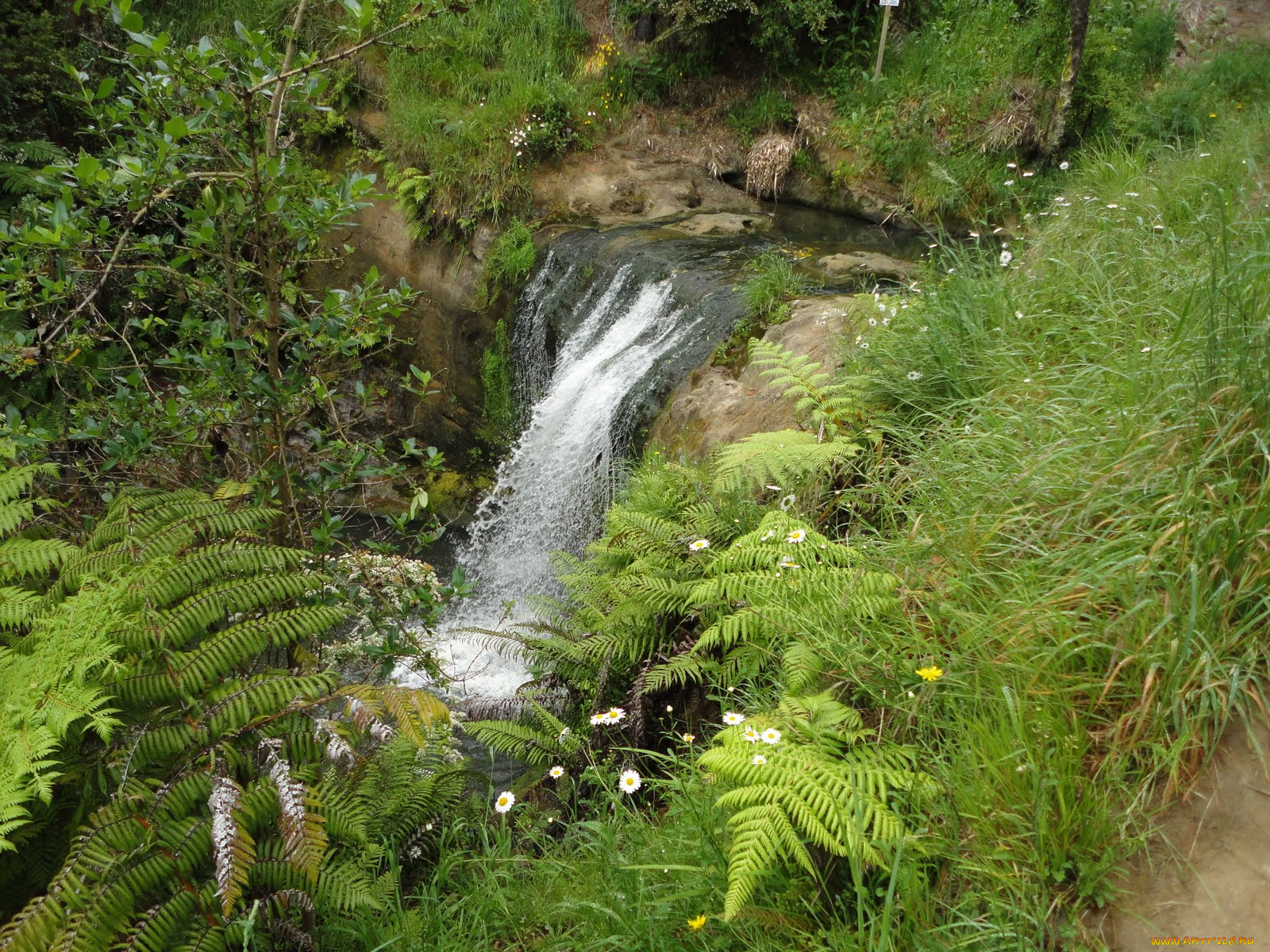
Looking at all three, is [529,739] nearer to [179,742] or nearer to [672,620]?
[672,620]

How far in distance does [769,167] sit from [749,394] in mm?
5648

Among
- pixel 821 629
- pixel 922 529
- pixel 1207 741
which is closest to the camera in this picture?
pixel 1207 741

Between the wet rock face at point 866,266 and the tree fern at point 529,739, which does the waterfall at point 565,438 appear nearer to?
the wet rock face at point 866,266

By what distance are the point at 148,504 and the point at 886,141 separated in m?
8.69

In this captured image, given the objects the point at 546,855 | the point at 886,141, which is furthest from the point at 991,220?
the point at 546,855

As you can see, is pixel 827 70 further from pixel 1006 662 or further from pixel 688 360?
pixel 1006 662

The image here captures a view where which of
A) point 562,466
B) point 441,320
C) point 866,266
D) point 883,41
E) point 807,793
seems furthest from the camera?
point 883,41

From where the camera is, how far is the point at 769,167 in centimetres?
970

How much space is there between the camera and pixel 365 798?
3107 millimetres

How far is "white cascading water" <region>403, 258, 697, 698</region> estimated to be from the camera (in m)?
6.32

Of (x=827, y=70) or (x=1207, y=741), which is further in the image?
(x=827, y=70)

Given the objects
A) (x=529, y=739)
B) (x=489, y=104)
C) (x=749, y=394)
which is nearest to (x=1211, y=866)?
(x=529, y=739)

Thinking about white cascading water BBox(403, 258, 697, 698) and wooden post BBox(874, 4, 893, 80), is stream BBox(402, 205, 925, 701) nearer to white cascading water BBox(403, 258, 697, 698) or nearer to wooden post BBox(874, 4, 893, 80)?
white cascading water BBox(403, 258, 697, 698)

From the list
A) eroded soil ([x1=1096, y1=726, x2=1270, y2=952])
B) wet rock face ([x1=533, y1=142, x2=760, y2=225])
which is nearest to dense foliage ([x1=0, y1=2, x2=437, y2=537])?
eroded soil ([x1=1096, y1=726, x2=1270, y2=952])
